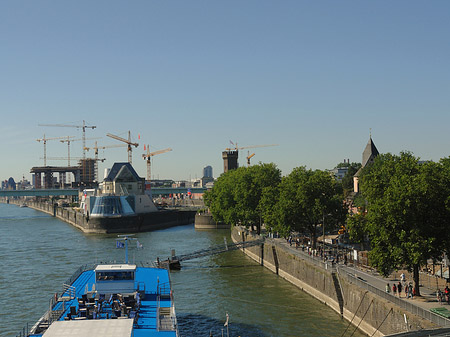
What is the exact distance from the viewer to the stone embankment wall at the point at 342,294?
40062mm

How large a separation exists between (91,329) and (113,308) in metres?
9.55

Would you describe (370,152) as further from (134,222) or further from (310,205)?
(134,222)

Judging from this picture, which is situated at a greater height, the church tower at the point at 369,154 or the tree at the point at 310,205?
the church tower at the point at 369,154

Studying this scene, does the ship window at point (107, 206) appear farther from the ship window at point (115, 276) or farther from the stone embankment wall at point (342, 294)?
the ship window at point (115, 276)

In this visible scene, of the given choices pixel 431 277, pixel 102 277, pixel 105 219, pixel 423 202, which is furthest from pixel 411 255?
pixel 105 219

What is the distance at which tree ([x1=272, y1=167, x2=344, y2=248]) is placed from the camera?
71.2 m

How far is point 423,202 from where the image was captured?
144ft

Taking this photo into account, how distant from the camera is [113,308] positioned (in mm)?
38344

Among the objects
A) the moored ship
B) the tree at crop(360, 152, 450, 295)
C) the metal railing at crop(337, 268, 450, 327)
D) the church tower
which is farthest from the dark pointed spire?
the tree at crop(360, 152, 450, 295)

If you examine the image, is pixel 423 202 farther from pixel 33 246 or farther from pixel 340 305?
pixel 33 246

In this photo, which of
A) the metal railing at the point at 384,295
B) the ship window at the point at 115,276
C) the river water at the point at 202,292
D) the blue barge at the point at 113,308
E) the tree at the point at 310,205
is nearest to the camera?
the blue barge at the point at 113,308

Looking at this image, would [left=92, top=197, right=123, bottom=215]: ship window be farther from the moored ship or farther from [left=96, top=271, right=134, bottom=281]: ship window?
[left=96, top=271, right=134, bottom=281]: ship window

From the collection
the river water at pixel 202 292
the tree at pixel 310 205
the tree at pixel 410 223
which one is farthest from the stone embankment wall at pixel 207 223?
the tree at pixel 410 223

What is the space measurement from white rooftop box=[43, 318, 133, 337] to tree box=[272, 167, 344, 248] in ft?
144
